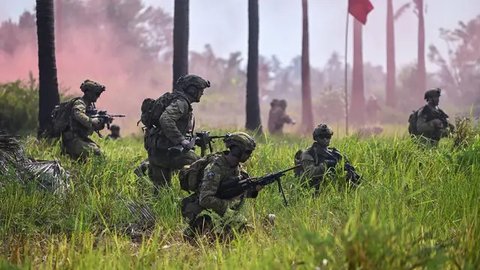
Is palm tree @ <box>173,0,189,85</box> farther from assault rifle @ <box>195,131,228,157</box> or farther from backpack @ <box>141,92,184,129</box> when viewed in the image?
assault rifle @ <box>195,131,228,157</box>

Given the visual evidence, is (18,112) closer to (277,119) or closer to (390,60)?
(277,119)

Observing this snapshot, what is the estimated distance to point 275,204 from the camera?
5516 millimetres

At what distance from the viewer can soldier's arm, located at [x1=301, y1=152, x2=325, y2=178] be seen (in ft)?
20.2

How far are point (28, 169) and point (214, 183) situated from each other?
2.38 meters

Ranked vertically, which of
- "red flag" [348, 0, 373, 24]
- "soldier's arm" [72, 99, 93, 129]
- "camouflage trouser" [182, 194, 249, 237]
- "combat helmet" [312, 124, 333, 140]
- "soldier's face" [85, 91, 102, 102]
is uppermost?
"red flag" [348, 0, 373, 24]

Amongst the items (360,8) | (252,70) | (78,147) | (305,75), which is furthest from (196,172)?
(305,75)

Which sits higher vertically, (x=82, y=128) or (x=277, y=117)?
(x=82, y=128)

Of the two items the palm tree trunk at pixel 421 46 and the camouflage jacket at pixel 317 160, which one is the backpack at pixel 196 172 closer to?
the camouflage jacket at pixel 317 160

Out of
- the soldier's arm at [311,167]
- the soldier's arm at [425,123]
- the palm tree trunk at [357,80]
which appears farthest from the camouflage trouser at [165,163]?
the palm tree trunk at [357,80]

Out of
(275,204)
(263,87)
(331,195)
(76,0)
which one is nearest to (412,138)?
(331,195)

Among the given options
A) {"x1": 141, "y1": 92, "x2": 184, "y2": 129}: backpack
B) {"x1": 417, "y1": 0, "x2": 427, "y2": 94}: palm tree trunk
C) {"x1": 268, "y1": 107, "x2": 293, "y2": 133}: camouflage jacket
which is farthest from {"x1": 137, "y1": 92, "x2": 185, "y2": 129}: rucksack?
{"x1": 417, "y1": 0, "x2": 427, "y2": 94}: palm tree trunk

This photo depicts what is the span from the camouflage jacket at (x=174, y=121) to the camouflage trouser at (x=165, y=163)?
0.12 meters

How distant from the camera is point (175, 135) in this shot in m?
6.25

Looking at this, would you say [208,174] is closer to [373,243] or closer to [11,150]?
[373,243]
